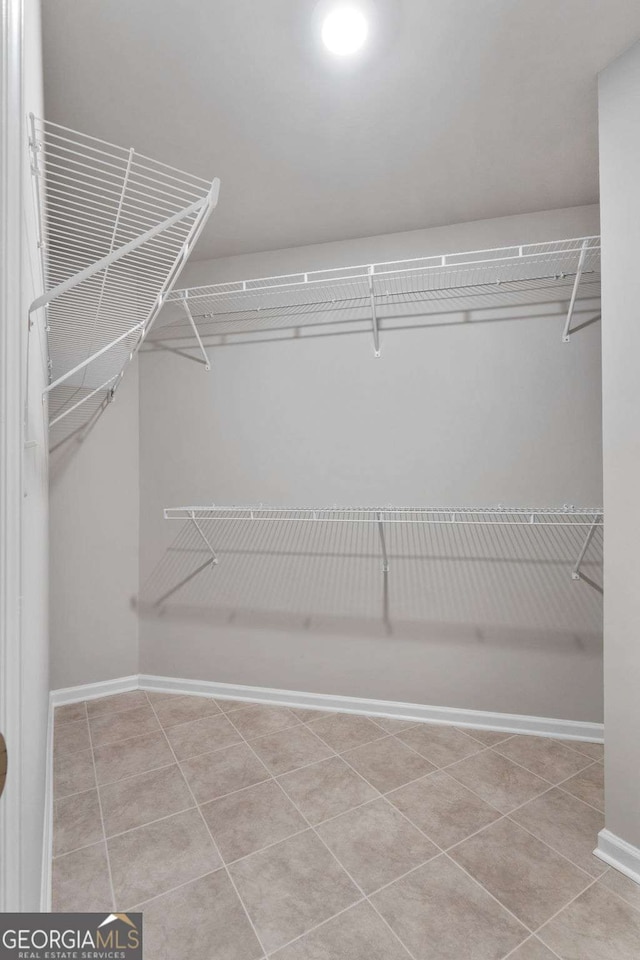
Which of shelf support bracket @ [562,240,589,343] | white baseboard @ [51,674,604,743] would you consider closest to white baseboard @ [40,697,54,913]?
white baseboard @ [51,674,604,743]

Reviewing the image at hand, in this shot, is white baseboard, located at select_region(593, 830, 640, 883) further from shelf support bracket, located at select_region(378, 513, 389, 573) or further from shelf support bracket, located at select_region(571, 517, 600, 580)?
shelf support bracket, located at select_region(378, 513, 389, 573)

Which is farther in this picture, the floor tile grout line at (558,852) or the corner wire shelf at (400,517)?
the corner wire shelf at (400,517)

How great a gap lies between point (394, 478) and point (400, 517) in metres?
0.21

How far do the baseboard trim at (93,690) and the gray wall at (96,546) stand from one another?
3 cm

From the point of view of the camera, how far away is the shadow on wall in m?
2.40

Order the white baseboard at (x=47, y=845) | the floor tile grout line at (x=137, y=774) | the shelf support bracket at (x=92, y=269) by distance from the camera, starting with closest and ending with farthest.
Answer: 1. the shelf support bracket at (x=92, y=269)
2. the white baseboard at (x=47, y=845)
3. the floor tile grout line at (x=137, y=774)

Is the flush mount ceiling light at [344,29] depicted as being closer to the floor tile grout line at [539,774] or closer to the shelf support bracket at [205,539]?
the shelf support bracket at [205,539]

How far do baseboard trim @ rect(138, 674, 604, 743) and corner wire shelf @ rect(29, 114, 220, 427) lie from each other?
179 centimetres

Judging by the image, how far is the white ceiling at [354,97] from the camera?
1.46m

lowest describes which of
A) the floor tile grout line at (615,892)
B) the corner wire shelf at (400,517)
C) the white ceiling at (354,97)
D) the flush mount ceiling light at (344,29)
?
the floor tile grout line at (615,892)

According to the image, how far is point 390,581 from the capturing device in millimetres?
2613

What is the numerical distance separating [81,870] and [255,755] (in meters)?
0.81

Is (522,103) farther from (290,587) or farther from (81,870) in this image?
(81,870)

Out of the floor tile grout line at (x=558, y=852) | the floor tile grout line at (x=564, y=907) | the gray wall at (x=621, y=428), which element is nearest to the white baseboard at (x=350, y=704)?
the floor tile grout line at (x=558, y=852)
